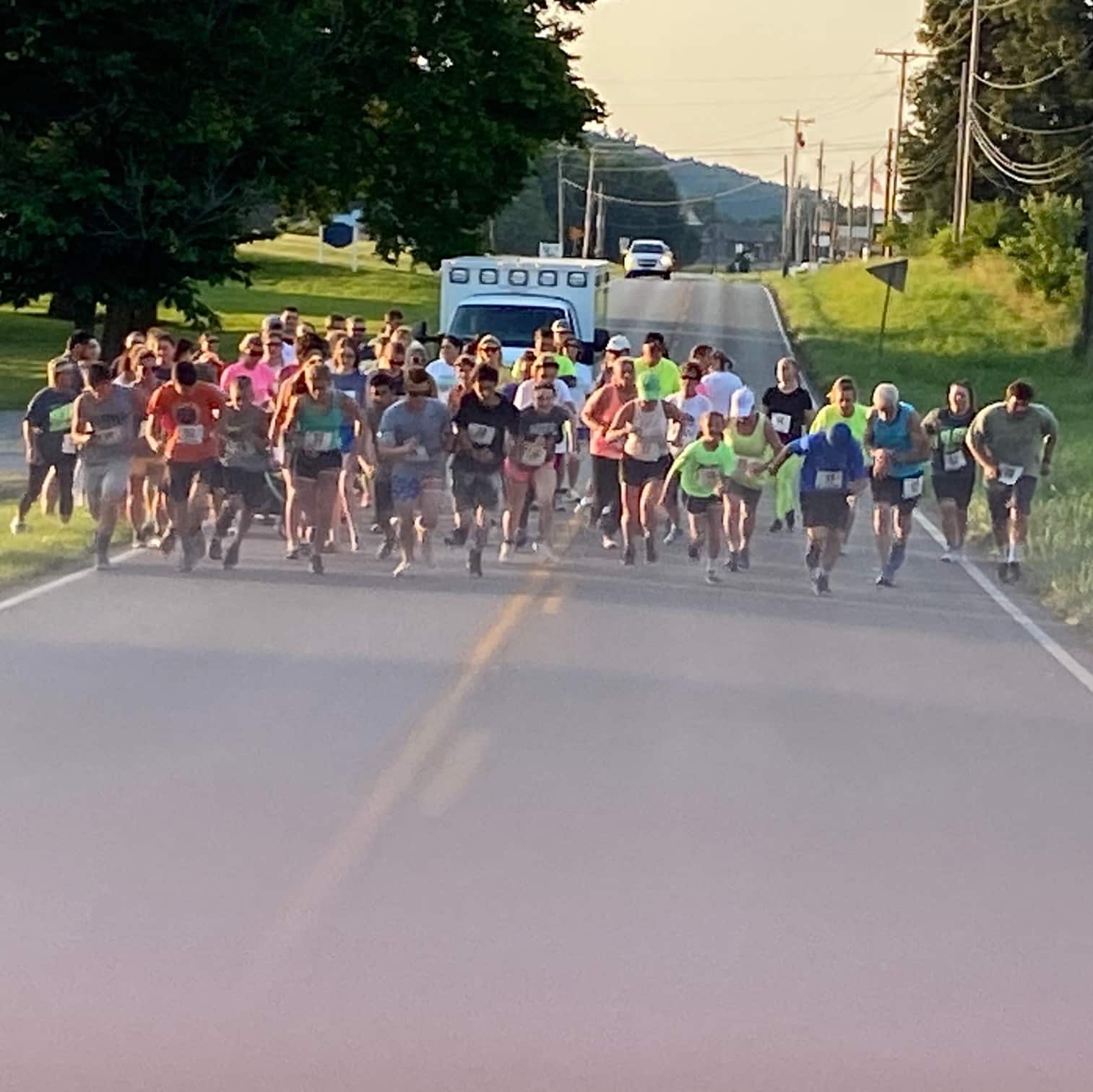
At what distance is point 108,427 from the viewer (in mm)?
17828

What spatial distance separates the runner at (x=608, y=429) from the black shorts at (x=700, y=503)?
947 millimetres

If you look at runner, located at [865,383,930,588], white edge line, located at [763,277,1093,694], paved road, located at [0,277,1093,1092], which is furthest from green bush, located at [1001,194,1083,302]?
paved road, located at [0,277,1093,1092]

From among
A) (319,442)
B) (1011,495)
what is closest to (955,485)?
(1011,495)

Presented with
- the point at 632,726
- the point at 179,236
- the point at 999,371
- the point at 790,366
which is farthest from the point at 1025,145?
the point at 632,726

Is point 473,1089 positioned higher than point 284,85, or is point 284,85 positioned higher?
point 284,85

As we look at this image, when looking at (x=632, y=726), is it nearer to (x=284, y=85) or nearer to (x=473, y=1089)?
(x=473, y=1089)

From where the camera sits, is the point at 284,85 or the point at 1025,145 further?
the point at 1025,145

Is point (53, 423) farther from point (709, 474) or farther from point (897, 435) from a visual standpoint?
point (897, 435)

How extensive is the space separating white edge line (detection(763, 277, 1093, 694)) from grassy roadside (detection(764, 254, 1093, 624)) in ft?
1.58

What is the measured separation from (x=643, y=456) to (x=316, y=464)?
8.91 feet

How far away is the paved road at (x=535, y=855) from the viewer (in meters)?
6.04

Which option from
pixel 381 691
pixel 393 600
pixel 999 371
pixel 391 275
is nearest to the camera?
pixel 381 691

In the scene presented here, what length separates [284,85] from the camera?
38.3m

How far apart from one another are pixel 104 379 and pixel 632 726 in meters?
8.10
